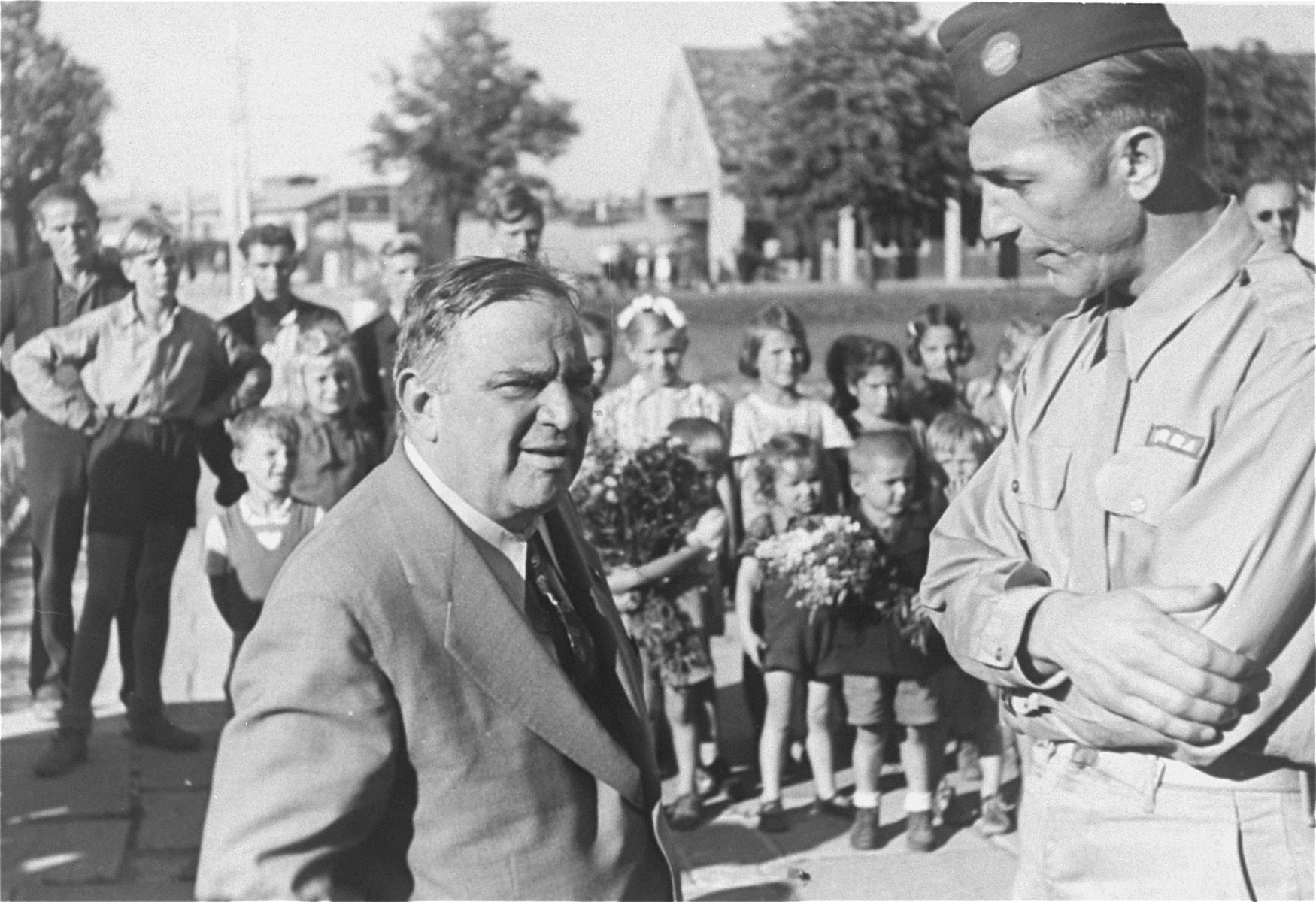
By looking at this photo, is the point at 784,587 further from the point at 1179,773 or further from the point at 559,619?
the point at 1179,773

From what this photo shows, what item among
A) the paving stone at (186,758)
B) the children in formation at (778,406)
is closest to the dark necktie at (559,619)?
the paving stone at (186,758)

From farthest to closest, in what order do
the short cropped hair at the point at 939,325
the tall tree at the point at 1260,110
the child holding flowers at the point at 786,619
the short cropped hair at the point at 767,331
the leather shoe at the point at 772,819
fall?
1. the tall tree at the point at 1260,110
2. the short cropped hair at the point at 939,325
3. the short cropped hair at the point at 767,331
4. the leather shoe at the point at 772,819
5. the child holding flowers at the point at 786,619

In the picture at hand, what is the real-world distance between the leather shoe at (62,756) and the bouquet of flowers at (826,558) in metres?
2.48

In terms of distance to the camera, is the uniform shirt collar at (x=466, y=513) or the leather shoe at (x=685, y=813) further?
the leather shoe at (x=685, y=813)

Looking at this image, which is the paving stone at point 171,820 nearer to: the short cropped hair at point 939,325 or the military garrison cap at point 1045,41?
the short cropped hair at point 939,325

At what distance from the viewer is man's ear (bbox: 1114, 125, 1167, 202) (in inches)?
83.1

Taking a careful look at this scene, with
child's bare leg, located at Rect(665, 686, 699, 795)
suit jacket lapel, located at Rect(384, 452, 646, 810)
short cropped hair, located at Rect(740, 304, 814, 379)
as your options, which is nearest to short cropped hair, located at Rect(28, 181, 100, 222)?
short cropped hair, located at Rect(740, 304, 814, 379)

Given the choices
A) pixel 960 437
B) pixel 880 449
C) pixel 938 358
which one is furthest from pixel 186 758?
pixel 938 358

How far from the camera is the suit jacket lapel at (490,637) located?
6.71ft

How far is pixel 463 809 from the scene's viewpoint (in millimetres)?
2016

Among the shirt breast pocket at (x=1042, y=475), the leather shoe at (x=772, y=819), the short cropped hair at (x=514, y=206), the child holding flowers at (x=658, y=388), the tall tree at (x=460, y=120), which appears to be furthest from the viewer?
the tall tree at (x=460, y=120)

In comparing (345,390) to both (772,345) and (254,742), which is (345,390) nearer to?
(772,345)

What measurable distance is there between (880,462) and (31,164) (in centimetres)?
336

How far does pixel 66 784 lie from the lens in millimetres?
5426
